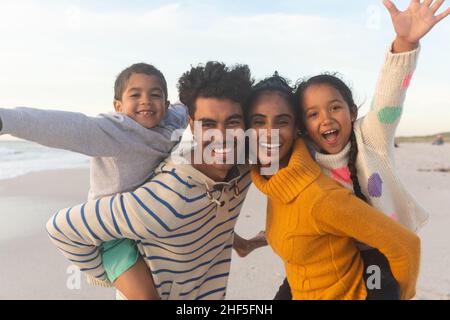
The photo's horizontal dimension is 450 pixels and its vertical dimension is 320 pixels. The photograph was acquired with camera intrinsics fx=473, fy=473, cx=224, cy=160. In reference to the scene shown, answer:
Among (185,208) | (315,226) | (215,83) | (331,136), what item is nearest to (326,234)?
(315,226)

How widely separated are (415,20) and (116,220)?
1579 millimetres

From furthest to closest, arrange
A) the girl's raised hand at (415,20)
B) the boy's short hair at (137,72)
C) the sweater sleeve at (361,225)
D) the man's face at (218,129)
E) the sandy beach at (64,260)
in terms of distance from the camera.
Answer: the sandy beach at (64,260), the boy's short hair at (137,72), the man's face at (218,129), the girl's raised hand at (415,20), the sweater sleeve at (361,225)

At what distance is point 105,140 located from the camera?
2053 mm

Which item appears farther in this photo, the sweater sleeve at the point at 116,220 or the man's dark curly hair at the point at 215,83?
the man's dark curly hair at the point at 215,83

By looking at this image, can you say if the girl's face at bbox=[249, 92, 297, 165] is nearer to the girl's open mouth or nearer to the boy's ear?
the girl's open mouth

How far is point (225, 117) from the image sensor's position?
2.16m

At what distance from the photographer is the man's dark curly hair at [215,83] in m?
2.19

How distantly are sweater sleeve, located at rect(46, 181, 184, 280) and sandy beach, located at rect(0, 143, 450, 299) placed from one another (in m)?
2.23

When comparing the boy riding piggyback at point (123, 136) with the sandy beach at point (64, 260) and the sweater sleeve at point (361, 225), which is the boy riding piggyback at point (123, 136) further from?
the sandy beach at point (64, 260)

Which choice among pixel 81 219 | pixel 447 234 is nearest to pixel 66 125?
pixel 81 219

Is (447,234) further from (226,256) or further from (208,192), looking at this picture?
(208,192)

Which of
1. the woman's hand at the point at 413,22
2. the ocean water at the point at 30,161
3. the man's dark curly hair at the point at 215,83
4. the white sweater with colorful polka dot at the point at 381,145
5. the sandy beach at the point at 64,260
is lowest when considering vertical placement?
the sandy beach at the point at 64,260

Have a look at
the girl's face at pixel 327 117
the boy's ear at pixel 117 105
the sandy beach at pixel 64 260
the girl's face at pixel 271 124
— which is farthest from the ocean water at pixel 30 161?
the girl's face at pixel 327 117

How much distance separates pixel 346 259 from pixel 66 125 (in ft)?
4.32
